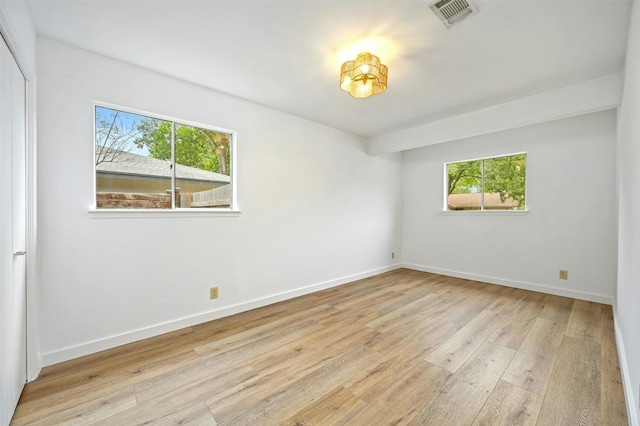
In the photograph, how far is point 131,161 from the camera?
2408 millimetres

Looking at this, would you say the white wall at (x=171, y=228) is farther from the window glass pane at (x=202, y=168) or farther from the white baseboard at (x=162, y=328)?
the window glass pane at (x=202, y=168)

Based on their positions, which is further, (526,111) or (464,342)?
(526,111)

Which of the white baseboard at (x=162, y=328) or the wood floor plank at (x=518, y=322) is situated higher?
the white baseboard at (x=162, y=328)

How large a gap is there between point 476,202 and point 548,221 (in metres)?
1.00

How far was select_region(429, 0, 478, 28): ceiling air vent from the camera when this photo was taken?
5.50 feet

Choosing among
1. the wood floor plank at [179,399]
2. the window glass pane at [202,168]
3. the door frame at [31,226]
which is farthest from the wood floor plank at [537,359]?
the door frame at [31,226]

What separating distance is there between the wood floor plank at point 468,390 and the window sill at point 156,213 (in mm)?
2443

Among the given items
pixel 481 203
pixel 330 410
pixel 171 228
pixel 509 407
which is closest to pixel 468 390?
pixel 509 407

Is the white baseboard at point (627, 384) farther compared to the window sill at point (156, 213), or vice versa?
the window sill at point (156, 213)

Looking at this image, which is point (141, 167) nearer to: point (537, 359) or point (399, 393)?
point (399, 393)

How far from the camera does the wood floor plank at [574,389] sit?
152 centimetres

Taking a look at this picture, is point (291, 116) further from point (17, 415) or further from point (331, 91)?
point (17, 415)

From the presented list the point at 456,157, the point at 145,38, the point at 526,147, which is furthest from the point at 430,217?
the point at 145,38

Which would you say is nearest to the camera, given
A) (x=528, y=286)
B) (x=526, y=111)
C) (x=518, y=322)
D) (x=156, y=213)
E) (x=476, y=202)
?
(x=156, y=213)
